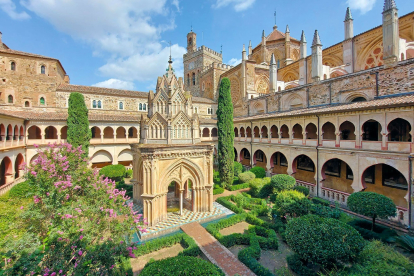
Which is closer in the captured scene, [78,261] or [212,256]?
[78,261]

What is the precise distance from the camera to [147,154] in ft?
34.3

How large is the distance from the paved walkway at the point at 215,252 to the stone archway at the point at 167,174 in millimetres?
1768

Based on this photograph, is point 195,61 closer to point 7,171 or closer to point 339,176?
point 339,176

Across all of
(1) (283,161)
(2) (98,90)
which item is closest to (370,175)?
(1) (283,161)

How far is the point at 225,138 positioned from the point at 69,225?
1542 centimetres

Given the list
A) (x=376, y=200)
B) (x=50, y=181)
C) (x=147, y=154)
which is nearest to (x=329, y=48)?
(x=376, y=200)

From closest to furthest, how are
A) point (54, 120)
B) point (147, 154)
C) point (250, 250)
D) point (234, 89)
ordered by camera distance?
point (250, 250) → point (147, 154) → point (54, 120) → point (234, 89)

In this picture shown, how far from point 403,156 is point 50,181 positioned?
17480mm

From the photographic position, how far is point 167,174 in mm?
11031

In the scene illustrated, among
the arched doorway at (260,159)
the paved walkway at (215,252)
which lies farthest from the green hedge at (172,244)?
the arched doorway at (260,159)

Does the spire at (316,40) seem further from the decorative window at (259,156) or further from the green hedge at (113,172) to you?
the green hedge at (113,172)

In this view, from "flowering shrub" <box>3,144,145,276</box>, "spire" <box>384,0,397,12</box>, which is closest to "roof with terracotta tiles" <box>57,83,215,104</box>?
"flowering shrub" <box>3,144,145,276</box>

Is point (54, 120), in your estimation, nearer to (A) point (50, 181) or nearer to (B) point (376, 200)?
(A) point (50, 181)

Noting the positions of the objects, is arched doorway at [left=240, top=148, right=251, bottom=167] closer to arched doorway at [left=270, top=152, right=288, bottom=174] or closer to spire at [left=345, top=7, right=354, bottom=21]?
arched doorway at [left=270, top=152, right=288, bottom=174]
